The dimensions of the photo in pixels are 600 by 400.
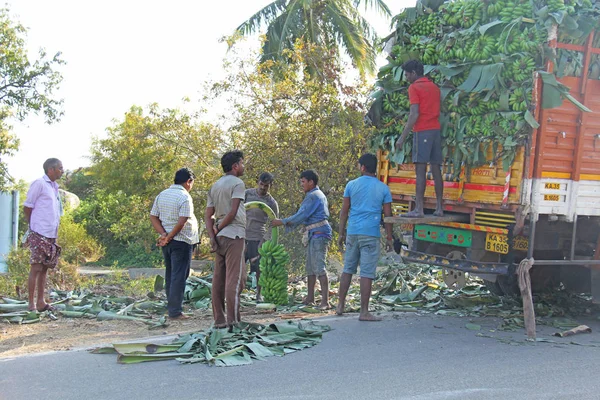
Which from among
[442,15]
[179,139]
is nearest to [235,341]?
[442,15]

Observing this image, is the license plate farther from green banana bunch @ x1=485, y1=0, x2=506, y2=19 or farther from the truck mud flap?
green banana bunch @ x1=485, y1=0, x2=506, y2=19

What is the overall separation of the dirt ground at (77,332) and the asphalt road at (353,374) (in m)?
0.46

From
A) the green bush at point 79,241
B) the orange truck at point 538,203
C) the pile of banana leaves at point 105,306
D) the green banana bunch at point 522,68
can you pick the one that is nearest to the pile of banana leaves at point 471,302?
the orange truck at point 538,203

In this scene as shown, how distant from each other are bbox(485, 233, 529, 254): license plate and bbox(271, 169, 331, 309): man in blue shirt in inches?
86.3

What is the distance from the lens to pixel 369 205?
8070 mm

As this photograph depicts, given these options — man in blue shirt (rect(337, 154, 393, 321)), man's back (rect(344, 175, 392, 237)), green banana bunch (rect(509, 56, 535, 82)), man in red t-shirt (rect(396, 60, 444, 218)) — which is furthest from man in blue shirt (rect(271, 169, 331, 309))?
green banana bunch (rect(509, 56, 535, 82))

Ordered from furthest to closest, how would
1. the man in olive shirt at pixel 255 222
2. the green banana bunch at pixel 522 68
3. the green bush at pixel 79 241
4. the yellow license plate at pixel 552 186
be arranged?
1. the green bush at pixel 79 241
2. the man in olive shirt at pixel 255 222
3. the yellow license plate at pixel 552 186
4. the green banana bunch at pixel 522 68

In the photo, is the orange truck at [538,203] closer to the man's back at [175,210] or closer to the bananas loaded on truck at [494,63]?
the bananas loaded on truck at [494,63]

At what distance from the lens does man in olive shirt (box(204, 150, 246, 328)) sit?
23.4 ft

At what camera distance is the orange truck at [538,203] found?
7230 mm

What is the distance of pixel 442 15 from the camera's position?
824cm

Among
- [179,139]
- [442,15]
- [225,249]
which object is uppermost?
[442,15]

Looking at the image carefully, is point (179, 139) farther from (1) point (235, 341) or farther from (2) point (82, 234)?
(1) point (235, 341)

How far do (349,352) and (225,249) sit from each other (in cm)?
170
